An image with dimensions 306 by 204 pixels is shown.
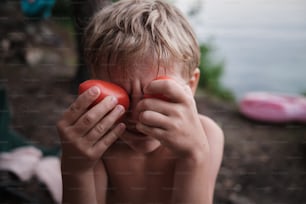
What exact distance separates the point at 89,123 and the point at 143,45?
17 cm

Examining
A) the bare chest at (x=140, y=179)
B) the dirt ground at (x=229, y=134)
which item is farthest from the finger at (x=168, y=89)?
the dirt ground at (x=229, y=134)

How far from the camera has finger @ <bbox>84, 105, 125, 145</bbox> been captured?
575 mm

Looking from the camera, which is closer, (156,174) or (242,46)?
(156,174)

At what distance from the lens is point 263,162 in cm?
140

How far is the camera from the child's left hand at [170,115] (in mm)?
553

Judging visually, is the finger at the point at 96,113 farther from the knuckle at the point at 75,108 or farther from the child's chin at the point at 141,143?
the child's chin at the point at 141,143

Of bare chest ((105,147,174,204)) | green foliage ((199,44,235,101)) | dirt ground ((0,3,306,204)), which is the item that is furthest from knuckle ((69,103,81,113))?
green foliage ((199,44,235,101))

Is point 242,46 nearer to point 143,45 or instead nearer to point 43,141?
point 43,141

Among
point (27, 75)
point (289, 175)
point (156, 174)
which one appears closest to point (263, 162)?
point (289, 175)

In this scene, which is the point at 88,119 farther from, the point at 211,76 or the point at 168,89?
the point at 211,76

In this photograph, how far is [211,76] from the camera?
7.41 ft

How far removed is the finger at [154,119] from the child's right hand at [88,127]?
4 centimetres

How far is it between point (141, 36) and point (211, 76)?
1686mm

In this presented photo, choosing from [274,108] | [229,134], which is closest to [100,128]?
[229,134]
